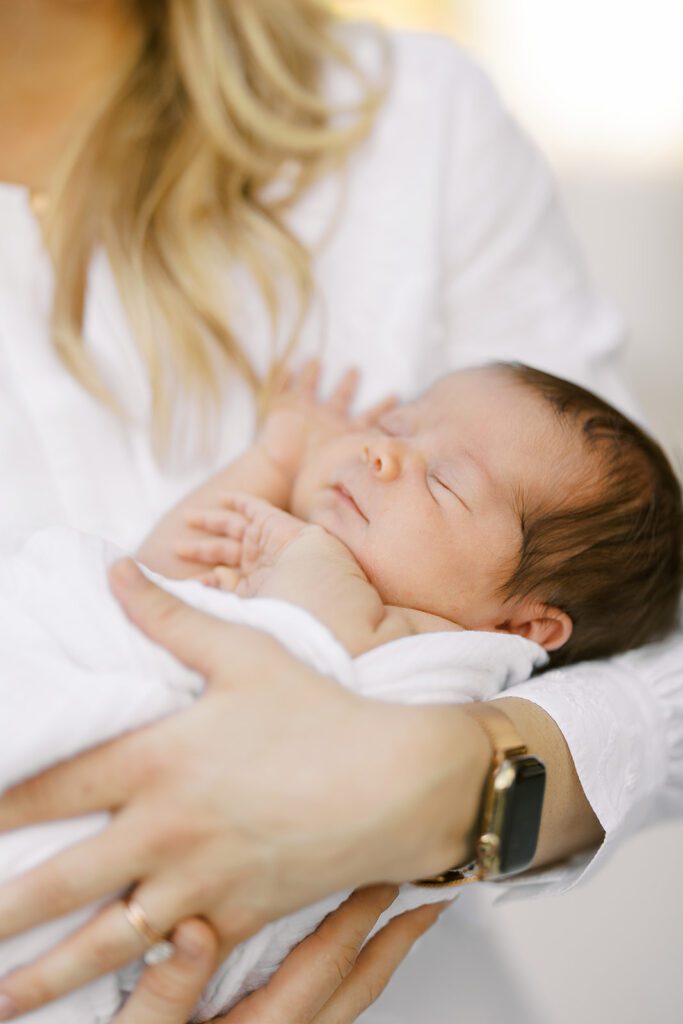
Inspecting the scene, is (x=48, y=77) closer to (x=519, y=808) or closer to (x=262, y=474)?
(x=262, y=474)

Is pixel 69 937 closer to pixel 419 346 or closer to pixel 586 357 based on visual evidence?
pixel 419 346

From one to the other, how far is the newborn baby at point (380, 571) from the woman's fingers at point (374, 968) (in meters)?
0.06

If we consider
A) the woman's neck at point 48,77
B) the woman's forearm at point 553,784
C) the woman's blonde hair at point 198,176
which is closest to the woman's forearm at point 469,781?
the woman's forearm at point 553,784

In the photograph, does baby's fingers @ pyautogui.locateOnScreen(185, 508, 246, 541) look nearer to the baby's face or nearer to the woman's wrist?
the baby's face

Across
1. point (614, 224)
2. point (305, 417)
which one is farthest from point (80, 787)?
point (614, 224)

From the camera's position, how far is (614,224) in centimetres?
271

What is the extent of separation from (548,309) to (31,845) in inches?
42.0

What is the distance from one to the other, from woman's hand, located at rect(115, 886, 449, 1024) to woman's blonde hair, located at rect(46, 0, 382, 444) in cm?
66

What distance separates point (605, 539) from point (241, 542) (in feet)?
1.28

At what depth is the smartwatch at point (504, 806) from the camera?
814mm

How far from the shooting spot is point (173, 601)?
80 centimetres

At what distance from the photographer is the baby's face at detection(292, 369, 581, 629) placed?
944 mm

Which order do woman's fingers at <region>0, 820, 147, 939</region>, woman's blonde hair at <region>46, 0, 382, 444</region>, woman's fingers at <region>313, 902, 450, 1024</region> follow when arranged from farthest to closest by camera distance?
woman's blonde hair at <region>46, 0, 382, 444</region>
woman's fingers at <region>313, 902, 450, 1024</region>
woman's fingers at <region>0, 820, 147, 939</region>

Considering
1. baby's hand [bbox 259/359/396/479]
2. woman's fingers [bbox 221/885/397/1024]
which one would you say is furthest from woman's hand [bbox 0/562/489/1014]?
baby's hand [bbox 259/359/396/479]
